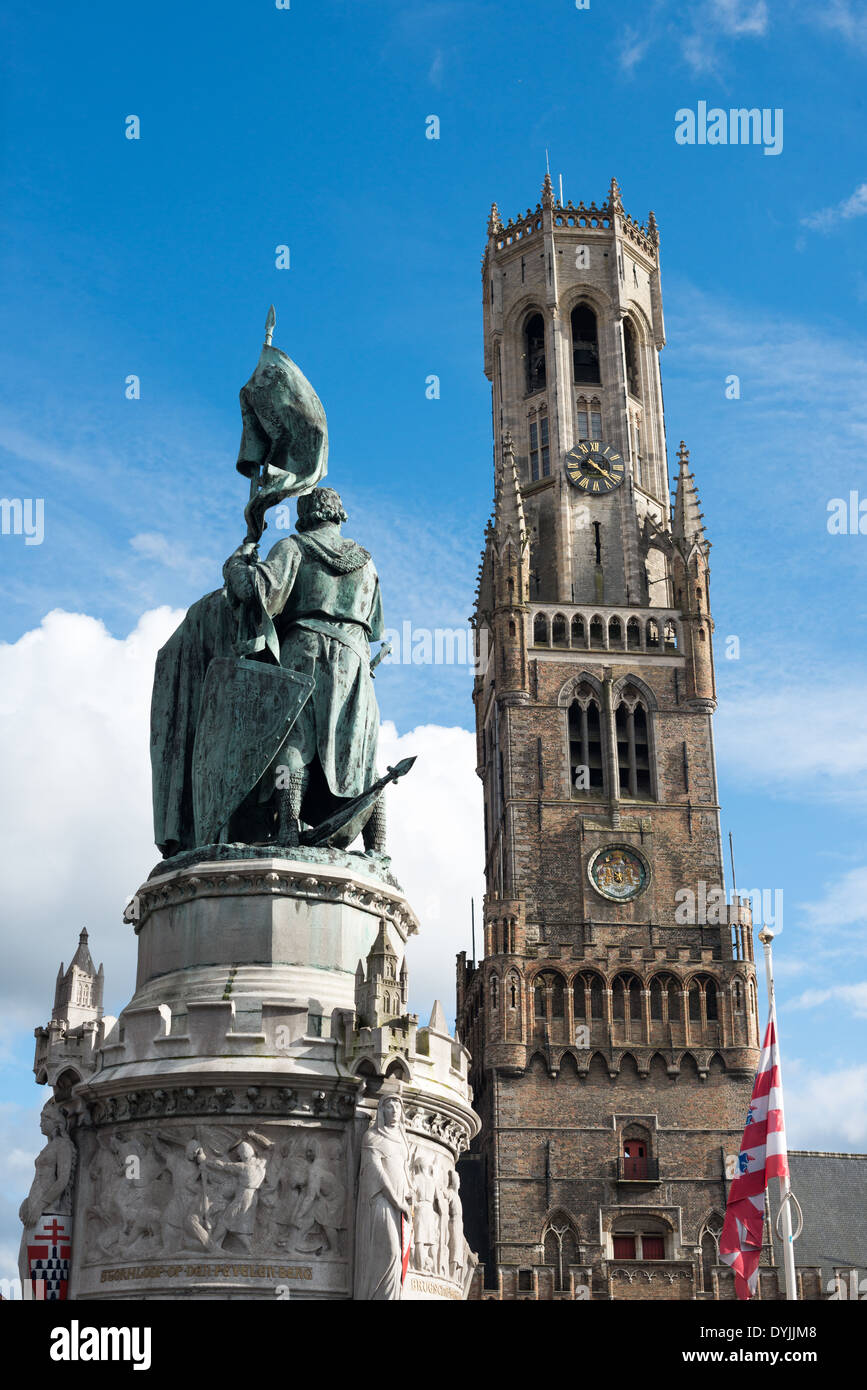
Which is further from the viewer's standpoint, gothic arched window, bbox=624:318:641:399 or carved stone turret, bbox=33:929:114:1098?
gothic arched window, bbox=624:318:641:399

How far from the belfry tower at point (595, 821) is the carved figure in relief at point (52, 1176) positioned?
161ft

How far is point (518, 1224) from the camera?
217 feet

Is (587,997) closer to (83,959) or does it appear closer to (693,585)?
(693,585)

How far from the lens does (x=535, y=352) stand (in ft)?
296

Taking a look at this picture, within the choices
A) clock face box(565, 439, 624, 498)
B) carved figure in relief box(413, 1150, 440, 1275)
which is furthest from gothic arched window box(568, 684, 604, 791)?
carved figure in relief box(413, 1150, 440, 1275)

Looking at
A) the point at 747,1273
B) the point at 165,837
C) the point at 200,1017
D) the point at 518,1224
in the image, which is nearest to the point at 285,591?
the point at 165,837

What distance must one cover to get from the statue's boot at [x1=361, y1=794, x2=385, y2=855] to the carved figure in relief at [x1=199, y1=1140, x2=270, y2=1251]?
4.38 meters

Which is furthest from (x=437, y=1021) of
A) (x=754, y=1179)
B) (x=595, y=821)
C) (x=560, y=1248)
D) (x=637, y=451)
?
(x=637, y=451)

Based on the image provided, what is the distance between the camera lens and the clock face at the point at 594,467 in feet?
277

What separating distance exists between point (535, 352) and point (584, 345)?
8.44 feet

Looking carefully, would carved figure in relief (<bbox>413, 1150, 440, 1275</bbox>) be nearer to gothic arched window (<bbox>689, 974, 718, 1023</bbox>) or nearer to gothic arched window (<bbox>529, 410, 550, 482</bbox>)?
gothic arched window (<bbox>689, 974, 718, 1023</bbox>)

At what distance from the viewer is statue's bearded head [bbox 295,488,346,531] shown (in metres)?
20.7
